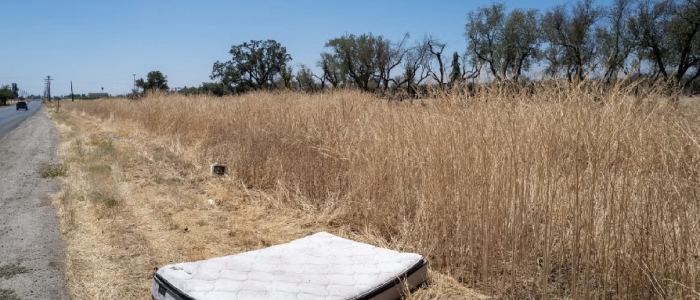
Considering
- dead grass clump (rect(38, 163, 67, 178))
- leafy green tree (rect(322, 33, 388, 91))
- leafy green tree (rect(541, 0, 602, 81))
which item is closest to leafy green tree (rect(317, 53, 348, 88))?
leafy green tree (rect(322, 33, 388, 91))

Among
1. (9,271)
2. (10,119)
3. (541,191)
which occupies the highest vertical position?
(541,191)

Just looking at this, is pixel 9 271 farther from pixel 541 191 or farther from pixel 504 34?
pixel 504 34

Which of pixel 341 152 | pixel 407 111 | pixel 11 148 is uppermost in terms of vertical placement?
pixel 407 111

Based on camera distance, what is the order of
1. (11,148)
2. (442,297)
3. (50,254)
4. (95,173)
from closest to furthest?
(442,297)
(50,254)
(95,173)
(11,148)

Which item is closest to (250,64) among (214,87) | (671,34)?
(214,87)

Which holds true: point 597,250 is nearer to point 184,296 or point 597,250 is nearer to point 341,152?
point 184,296

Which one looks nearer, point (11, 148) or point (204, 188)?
point (204, 188)

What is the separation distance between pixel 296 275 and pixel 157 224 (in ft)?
8.69

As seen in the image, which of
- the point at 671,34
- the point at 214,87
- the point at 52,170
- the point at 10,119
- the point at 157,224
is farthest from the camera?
the point at 214,87

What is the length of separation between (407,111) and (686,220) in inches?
120

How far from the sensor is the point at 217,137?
10.3 meters

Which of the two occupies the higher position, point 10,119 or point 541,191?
point 541,191

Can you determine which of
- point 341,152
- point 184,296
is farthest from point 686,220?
point 341,152

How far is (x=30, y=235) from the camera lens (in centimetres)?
494
